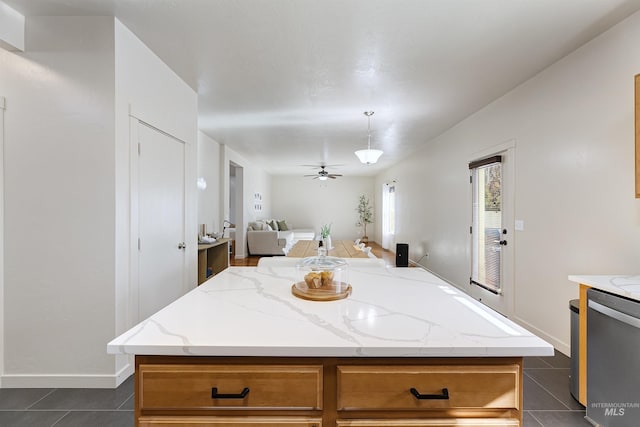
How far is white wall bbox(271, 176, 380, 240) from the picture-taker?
11.5 meters

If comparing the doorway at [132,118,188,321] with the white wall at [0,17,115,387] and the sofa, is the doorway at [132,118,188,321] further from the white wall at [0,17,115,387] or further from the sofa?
the sofa

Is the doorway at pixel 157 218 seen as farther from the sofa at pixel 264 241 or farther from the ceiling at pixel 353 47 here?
the sofa at pixel 264 241

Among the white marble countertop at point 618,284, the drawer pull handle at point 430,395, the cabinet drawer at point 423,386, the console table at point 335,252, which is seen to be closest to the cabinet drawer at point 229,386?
the cabinet drawer at point 423,386

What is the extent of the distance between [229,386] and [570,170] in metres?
3.12

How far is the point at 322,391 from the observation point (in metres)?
Answer: 0.95

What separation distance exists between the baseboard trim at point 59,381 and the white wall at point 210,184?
328cm

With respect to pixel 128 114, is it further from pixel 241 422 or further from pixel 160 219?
pixel 241 422

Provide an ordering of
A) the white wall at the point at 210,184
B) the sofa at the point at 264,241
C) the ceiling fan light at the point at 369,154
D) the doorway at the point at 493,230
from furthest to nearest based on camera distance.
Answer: the sofa at the point at 264,241 → the white wall at the point at 210,184 → the ceiling fan light at the point at 369,154 → the doorway at the point at 493,230

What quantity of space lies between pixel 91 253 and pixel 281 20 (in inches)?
84.4

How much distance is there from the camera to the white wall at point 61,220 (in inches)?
85.1

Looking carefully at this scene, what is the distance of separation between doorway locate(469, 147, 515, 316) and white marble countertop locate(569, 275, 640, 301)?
63.8 inches

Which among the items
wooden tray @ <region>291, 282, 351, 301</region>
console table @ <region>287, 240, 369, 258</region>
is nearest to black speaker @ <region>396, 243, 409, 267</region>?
console table @ <region>287, 240, 369, 258</region>

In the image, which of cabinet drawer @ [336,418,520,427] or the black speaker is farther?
the black speaker

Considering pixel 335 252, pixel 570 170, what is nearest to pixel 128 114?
pixel 335 252
